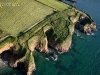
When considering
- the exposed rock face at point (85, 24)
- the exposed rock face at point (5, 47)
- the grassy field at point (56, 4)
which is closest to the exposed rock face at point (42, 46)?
the exposed rock face at point (5, 47)

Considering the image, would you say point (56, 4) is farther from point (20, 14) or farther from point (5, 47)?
point (5, 47)

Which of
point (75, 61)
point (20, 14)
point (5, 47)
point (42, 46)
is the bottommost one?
point (75, 61)

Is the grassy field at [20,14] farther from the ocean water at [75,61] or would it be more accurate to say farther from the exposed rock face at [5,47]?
the ocean water at [75,61]

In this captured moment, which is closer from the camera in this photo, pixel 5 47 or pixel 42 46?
pixel 5 47

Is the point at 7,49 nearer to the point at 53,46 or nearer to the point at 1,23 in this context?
the point at 1,23

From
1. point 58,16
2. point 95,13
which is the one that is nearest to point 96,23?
point 95,13

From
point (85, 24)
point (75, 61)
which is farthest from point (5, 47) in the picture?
point (85, 24)
